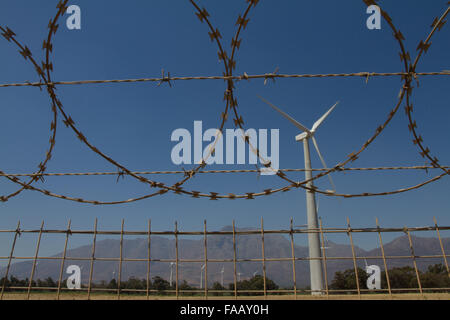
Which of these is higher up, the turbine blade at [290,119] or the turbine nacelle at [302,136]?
the turbine nacelle at [302,136]

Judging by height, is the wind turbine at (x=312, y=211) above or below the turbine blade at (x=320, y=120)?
below

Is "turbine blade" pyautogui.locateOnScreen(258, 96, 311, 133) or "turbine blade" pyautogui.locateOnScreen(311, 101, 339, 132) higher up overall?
"turbine blade" pyautogui.locateOnScreen(311, 101, 339, 132)

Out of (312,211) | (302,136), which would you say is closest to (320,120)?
(302,136)

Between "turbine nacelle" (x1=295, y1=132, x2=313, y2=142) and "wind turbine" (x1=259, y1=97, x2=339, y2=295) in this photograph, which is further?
"turbine nacelle" (x1=295, y1=132, x2=313, y2=142)

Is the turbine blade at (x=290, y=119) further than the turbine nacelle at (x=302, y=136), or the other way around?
the turbine nacelle at (x=302, y=136)

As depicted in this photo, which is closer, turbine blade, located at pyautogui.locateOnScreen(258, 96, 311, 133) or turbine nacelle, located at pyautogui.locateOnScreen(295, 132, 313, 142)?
turbine blade, located at pyautogui.locateOnScreen(258, 96, 311, 133)

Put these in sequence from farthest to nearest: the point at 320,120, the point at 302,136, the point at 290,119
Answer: the point at 302,136 < the point at 320,120 < the point at 290,119

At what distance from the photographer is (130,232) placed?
14.5 metres

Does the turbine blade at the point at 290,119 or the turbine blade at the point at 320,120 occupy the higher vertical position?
the turbine blade at the point at 320,120

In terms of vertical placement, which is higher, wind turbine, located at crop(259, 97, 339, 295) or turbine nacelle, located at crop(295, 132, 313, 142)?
turbine nacelle, located at crop(295, 132, 313, 142)

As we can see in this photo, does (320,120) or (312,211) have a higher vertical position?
(320,120)

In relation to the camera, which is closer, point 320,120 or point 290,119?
point 290,119

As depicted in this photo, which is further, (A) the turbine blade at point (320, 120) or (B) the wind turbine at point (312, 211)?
(A) the turbine blade at point (320, 120)

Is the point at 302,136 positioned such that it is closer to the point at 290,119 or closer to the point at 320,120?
the point at 320,120
